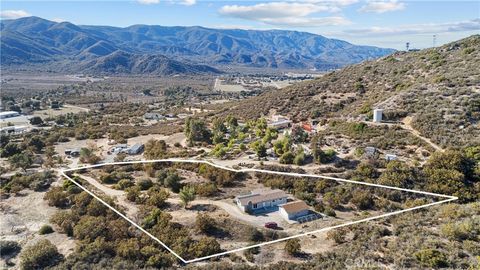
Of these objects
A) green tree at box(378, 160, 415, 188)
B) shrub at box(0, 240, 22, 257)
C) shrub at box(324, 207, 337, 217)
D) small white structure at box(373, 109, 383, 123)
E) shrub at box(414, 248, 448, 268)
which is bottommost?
shrub at box(0, 240, 22, 257)

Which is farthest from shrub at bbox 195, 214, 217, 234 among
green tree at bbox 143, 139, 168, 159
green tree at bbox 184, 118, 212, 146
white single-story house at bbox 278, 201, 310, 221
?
green tree at bbox 184, 118, 212, 146

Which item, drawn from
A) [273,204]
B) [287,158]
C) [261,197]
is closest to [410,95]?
[287,158]

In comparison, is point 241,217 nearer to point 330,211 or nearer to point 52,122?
point 330,211

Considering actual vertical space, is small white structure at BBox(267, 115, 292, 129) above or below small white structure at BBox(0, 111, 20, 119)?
above

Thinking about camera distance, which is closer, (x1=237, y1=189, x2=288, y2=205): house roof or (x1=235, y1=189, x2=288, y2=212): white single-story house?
(x1=235, y1=189, x2=288, y2=212): white single-story house

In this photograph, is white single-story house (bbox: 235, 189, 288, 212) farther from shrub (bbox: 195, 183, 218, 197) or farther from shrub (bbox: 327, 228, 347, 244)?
shrub (bbox: 327, 228, 347, 244)

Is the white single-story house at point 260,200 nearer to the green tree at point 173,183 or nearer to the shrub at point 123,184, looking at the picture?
the green tree at point 173,183
